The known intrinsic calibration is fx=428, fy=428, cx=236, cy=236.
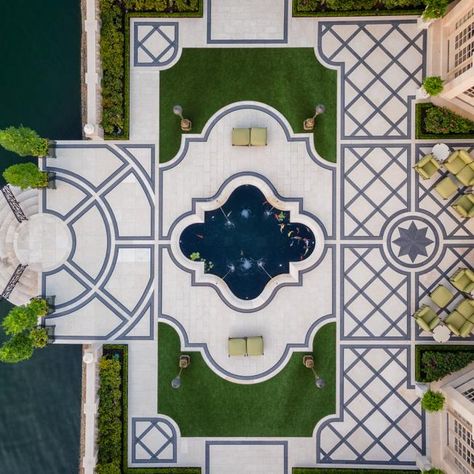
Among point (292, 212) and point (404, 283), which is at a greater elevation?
point (292, 212)

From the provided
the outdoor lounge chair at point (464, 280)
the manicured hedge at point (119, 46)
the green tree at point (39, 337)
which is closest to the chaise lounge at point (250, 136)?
the manicured hedge at point (119, 46)

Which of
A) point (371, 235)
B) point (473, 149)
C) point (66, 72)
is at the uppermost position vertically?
point (66, 72)

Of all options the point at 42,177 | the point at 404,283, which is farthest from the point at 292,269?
the point at 42,177

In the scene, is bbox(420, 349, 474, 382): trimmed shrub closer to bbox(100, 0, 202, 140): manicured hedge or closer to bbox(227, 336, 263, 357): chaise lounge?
bbox(227, 336, 263, 357): chaise lounge

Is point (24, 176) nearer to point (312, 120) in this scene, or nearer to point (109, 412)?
→ point (109, 412)

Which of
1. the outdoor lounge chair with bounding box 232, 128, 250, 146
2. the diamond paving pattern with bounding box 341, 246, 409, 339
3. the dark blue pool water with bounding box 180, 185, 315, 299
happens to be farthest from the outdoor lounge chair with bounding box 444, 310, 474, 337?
the outdoor lounge chair with bounding box 232, 128, 250, 146

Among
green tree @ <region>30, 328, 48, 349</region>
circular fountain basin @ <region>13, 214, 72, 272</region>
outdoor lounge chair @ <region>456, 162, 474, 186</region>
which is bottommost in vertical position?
green tree @ <region>30, 328, 48, 349</region>

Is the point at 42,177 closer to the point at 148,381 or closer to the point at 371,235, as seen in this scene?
the point at 148,381
